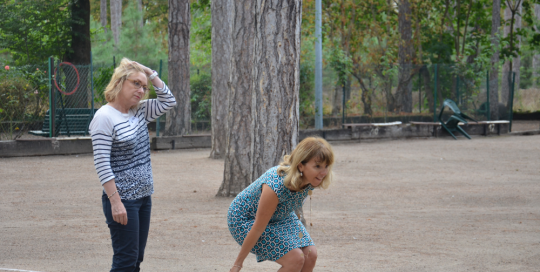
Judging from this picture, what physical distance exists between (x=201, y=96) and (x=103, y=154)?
1650 centimetres

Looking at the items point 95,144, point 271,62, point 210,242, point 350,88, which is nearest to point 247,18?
point 271,62

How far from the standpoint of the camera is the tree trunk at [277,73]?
6320mm

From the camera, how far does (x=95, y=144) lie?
3.21 m

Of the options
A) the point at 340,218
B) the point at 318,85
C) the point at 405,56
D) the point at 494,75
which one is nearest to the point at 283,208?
the point at 340,218

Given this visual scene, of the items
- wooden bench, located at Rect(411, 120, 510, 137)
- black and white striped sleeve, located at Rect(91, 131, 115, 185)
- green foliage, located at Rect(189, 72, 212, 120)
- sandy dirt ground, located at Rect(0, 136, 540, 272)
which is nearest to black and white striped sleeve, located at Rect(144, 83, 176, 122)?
black and white striped sleeve, located at Rect(91, 131, 115, 185)

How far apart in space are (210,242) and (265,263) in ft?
2.87

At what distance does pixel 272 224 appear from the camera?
3365mm

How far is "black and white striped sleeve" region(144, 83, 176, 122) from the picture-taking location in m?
3.62

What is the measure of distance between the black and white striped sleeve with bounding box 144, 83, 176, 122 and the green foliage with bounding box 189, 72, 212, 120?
50.3 feet

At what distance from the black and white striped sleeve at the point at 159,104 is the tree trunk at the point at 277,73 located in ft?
8.72

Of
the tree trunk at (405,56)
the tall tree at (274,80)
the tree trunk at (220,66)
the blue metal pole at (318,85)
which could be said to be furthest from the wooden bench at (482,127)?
the tall tree at (274,80)

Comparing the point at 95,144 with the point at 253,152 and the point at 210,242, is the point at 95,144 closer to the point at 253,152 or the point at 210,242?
the point at 210,242

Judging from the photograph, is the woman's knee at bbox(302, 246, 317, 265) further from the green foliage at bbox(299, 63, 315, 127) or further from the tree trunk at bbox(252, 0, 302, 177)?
the green foliage at bbox(299, 63, 315, 127)

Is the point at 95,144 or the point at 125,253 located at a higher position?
the point at 95,144
